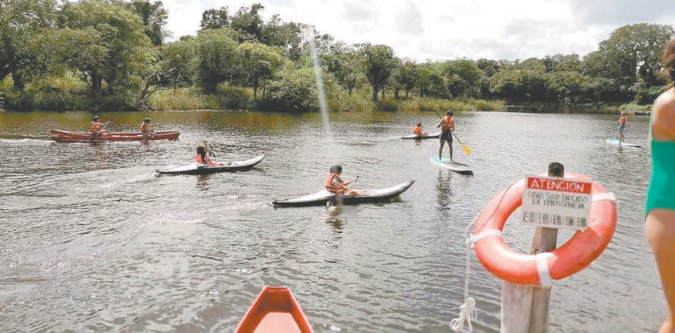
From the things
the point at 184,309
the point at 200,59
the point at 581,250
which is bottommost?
the point at 184,309

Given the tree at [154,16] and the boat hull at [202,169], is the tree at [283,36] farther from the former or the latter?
the boat hull at [202,169]

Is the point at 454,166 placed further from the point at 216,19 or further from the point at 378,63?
the point at 216,19

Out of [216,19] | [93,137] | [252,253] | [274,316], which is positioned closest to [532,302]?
[274,316]

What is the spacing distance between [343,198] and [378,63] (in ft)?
211

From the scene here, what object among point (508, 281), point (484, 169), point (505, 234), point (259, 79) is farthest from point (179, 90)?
point (508, 281)

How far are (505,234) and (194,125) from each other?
1372 inches

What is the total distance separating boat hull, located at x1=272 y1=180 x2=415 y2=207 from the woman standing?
12252 millimetres

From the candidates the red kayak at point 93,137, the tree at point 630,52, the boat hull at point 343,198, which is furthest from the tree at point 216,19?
the boat hull at point 343,198

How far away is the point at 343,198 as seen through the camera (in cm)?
1534

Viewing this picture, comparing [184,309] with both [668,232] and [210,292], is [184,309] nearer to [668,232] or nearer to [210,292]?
[210,292]

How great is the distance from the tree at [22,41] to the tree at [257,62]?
2329 cm

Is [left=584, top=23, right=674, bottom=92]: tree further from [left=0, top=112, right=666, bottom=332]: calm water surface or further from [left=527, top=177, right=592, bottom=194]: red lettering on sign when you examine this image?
[left=527, top=177, right=592, bottom=194]: red lettering on sign

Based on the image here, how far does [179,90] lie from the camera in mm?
66312

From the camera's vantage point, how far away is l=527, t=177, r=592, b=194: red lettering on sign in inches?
172
